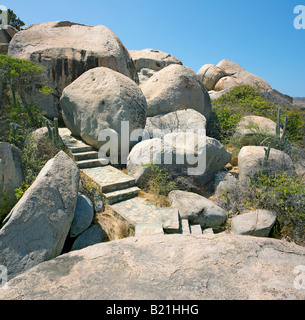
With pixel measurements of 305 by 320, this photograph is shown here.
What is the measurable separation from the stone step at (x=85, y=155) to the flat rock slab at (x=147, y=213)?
89.6 inches

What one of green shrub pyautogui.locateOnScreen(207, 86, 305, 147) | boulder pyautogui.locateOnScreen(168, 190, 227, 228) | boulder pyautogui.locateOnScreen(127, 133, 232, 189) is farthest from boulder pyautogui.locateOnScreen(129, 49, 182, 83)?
boulder pyautogui.locateOnScreen(168, 190, 227, 228)

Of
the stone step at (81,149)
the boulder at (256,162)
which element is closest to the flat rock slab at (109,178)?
the stone step at (81,149)

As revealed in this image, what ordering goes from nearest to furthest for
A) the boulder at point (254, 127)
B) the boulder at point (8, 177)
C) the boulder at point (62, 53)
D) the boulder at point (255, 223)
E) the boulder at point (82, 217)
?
the boulder at point (8, 177), the boulder at point (82, 217), the boulder at point (255, 223), the boulder at point (254, 127), the boulder at point (62, 53)

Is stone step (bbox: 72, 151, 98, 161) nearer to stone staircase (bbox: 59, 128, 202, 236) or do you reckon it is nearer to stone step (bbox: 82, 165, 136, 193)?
stone staircase (bbox: 59, 128, 202, 236)

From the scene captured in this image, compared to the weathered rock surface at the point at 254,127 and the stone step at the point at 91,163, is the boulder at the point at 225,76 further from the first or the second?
the stone step at the point at 91,163

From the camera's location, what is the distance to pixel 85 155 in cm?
682

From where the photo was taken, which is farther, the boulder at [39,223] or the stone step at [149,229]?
the stone step at [149,229]

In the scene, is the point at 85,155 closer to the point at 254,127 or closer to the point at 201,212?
the point at 201,212

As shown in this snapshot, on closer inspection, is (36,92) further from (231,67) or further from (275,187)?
(231,67)

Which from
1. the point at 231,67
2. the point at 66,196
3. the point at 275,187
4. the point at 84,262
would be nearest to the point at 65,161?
the point at 66,196

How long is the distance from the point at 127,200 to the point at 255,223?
2825 mm

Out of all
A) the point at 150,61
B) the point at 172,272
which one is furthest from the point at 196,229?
the point at 150,61

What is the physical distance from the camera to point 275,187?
5.08m

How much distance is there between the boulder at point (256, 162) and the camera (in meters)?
5.92
